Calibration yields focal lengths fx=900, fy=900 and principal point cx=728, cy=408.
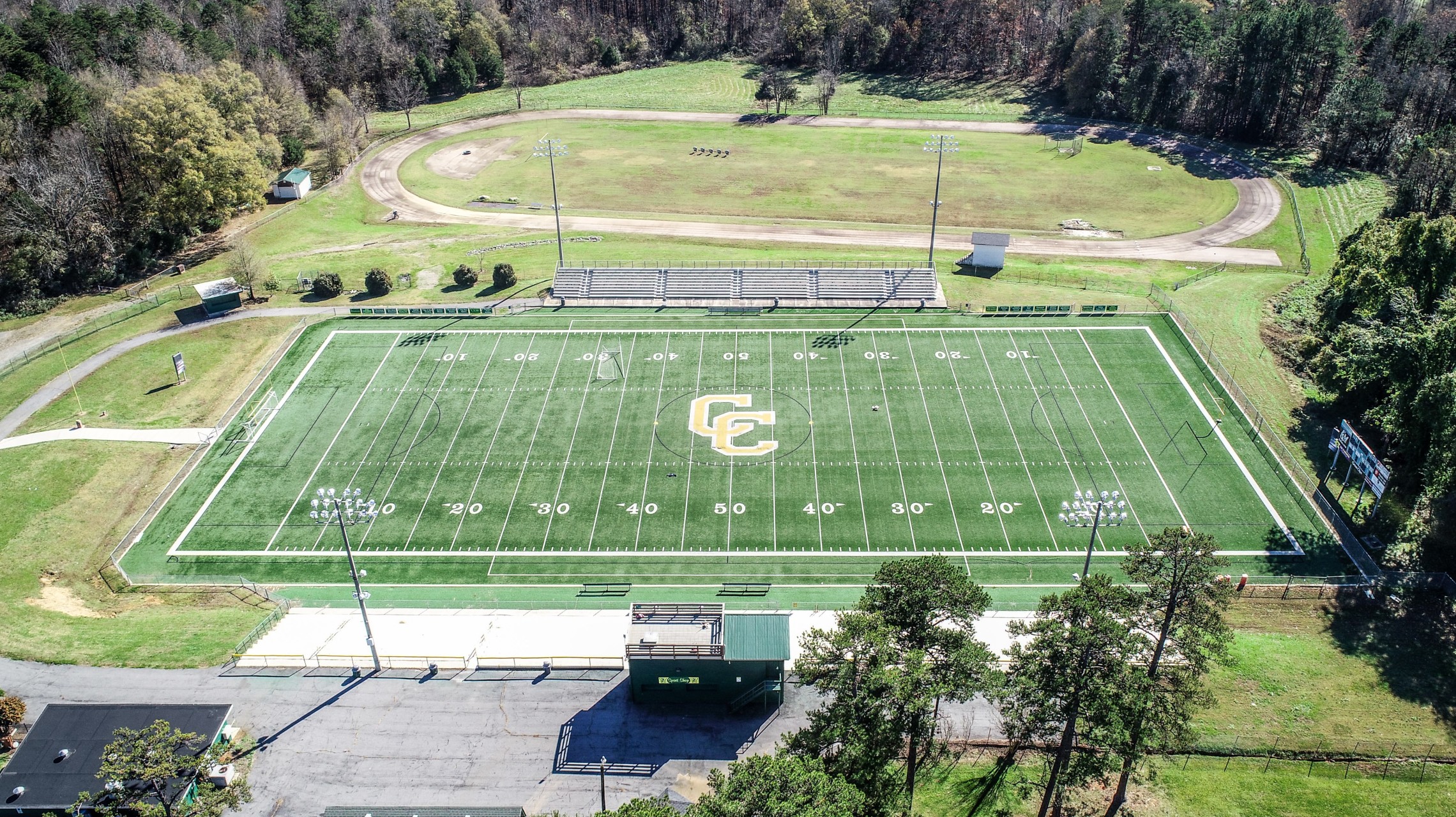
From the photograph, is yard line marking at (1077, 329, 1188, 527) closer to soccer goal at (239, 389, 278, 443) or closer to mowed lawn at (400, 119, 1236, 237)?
mowed lawn at (400, 119, 1236, 237)

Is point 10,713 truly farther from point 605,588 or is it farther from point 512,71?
point 512,71

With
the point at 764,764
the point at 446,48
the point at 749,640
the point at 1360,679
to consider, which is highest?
the point at 446,48

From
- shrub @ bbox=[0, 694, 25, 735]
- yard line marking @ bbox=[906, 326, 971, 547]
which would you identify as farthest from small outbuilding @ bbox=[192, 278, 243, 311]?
yard line marking @ bbox=[906, 326, 971, 547]

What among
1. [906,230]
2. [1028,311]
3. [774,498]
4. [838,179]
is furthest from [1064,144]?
[774,498]

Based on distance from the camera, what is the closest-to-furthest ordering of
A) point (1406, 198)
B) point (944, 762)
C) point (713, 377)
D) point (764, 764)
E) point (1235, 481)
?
point (764, 764) < point (944, 762) < point (1235, 481) < point (713, 377) < point (1406, 198)

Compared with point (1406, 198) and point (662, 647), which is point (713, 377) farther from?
point (1406, 198)

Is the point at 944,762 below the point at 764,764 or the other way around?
below

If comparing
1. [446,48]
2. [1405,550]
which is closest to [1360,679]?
[1405,550]
